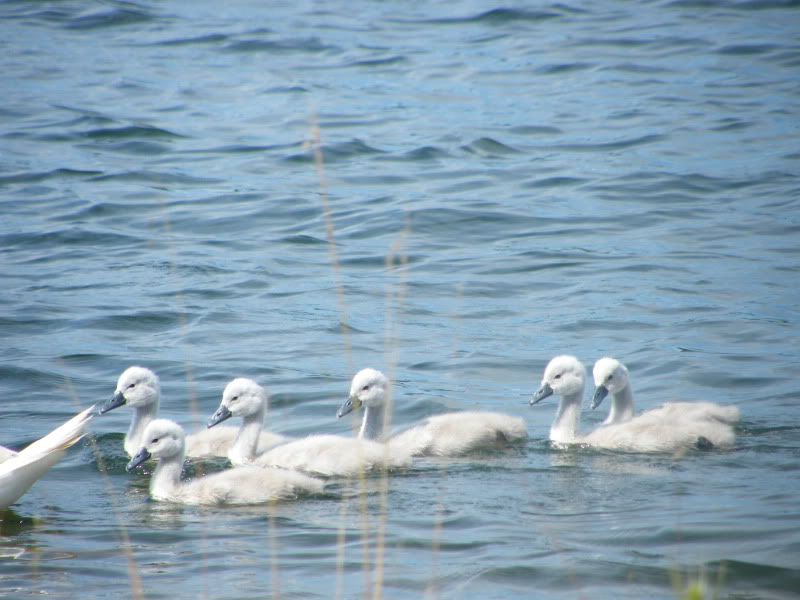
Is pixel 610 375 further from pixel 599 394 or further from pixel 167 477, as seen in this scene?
pixel 167 477

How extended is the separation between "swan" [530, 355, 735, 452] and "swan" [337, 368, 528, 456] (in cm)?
29

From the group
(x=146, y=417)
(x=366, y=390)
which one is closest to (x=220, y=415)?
(x=146, y=417)

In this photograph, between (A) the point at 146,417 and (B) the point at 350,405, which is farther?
(A) the point at 146,417

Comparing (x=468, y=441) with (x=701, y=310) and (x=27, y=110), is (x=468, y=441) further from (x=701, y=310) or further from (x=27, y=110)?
(x=27, y=110)

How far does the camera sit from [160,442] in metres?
7.86

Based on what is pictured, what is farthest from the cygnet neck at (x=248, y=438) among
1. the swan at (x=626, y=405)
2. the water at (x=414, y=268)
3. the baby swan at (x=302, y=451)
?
the swan at (x=626, y=405)

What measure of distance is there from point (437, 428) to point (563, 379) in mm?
966

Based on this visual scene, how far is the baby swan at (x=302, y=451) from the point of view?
26.3ft

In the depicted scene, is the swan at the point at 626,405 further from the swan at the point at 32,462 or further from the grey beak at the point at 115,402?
the swan at the point at 32,462

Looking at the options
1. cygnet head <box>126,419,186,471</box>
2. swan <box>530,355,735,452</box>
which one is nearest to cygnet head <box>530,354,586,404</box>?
swan <box>530,355,735,452</box>

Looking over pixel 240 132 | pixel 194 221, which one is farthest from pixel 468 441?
pixel 240 132

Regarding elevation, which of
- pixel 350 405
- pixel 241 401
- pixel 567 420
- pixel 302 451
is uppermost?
pixel 241 401

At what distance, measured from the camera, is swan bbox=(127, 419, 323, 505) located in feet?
24.7

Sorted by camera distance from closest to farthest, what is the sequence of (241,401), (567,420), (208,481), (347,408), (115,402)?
(208,481)
(241,401)
(347,408)
(567,420)
(115,402)
